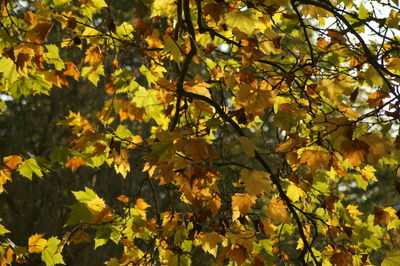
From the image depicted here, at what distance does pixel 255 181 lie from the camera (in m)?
2.67

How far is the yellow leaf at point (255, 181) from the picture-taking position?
2.65 meters

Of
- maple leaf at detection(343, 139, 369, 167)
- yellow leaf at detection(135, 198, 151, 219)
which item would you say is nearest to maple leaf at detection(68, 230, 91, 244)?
yellow leaf at detection(135, 198, 151, 219)

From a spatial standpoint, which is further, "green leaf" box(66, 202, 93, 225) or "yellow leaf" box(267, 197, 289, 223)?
"green leaf" box(66, 202, 93, 225)

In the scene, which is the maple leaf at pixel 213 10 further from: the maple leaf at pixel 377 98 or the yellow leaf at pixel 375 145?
the yellow leaf at pixel 375 145

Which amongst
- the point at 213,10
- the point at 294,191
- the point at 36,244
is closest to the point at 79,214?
the point at 36,244

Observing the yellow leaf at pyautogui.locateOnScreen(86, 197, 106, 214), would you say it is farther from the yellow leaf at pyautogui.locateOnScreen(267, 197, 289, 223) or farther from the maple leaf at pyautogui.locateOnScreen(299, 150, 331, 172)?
the maple leaf at pyautogui.locateOnScreen(299, 150, 331, 172)

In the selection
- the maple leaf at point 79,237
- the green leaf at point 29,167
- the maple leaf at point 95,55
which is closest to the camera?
the green leaf at point 29,167

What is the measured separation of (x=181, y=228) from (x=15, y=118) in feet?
22.0

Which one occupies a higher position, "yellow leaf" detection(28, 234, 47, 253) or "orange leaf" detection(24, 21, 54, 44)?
"orange leaf" detection(24, 21, 54, 44)

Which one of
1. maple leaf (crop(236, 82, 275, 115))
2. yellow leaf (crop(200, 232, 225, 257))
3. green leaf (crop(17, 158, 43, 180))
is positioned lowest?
yellow leaf (crop(200, 232, 225, 257))

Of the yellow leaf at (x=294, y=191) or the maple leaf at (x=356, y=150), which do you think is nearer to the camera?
the maple leaf at (x=356, y=150)

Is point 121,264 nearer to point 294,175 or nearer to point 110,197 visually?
point 294,175

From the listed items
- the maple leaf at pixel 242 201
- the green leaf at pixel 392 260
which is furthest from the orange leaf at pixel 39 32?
the green leaf at pixel 392 260

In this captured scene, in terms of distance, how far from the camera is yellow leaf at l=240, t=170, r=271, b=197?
8.71ft
